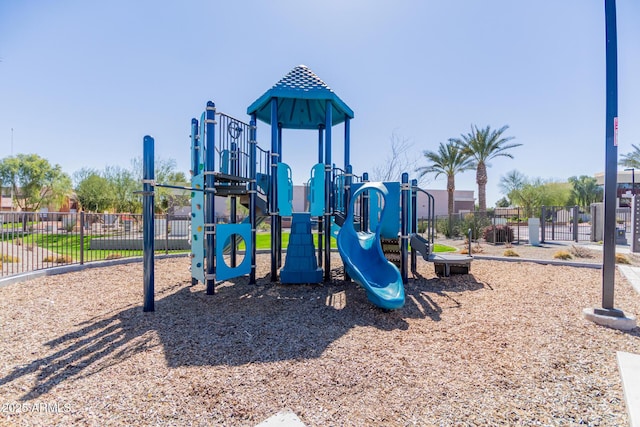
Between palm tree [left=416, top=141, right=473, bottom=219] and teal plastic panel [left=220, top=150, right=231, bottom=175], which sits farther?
palm tree [left=416, top=141, right=473, bottom=219]

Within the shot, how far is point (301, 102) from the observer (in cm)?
761

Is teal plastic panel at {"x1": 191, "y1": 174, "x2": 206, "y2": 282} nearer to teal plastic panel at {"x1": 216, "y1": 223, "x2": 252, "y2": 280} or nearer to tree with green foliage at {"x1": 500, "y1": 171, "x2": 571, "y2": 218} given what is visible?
teal plastic panel at {"x1": 216, "y1": 223, "x2": 252, "y2": 280}

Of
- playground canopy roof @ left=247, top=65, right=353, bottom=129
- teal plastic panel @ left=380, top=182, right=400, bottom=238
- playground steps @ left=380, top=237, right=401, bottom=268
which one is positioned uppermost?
playground canopy roof @ left=247, top=65, right=353, bottom=129

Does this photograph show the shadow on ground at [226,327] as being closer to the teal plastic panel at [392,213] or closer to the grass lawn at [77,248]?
the teal plastic panel at [392,213]

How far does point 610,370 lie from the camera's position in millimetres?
Answer: 2781

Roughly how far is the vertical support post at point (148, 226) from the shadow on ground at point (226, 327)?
30 cm

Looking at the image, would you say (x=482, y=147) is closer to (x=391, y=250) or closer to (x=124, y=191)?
(x=391, y=250)

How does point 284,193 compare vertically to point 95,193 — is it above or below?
below

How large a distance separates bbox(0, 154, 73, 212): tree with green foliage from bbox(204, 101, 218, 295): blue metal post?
4246 cm

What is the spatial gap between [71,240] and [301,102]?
722 cm

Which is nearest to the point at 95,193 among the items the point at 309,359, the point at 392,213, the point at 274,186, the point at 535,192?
Result: the point at 274,186

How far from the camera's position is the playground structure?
5.16 metres

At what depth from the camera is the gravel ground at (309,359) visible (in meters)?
2.22

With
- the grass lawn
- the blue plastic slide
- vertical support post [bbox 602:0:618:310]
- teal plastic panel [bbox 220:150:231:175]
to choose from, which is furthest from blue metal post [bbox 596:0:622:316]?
the grass lawn
